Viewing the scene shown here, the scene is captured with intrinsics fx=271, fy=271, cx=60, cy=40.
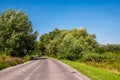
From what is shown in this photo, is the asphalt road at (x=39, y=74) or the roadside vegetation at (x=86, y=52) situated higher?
the roadside vegetation at (x=86, y=52)

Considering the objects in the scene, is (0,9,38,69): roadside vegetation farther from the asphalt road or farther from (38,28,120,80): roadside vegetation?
the asphalt road

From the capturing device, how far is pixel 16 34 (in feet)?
233

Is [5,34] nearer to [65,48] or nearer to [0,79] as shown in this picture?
[65,48]

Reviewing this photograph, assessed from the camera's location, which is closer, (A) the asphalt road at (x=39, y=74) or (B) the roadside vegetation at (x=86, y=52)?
(A) the asphalt road at (x=39, y=74)

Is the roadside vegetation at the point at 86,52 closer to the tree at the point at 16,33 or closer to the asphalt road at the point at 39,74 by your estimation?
the asphalt road at the point at 39,74

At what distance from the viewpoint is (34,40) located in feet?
259

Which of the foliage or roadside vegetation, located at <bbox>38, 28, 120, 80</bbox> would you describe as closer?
roadside vegetation, located at <bbox>38, 28, 120, 80</bbox>

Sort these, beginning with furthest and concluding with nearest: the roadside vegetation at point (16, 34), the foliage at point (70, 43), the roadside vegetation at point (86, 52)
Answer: the foliage at point (70, 43) → the roadside vegetation at point (16, 34) → the roadside vegetation at point (86, 52)

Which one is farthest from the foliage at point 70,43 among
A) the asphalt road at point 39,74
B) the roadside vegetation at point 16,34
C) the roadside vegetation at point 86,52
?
the asphalt road at point 39,74

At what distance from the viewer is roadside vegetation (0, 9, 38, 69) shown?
70062mm

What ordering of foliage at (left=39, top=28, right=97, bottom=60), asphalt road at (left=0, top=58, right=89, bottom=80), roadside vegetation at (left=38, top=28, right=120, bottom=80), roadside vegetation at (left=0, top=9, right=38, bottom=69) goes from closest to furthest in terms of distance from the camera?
asphalt road at (left=0, top=58, right=89, bottom=80), roadside vegetation at (left=38, top=28, right=120, bottom=80), roadside vegetation at (left=0, top=9, right=38, bottom=69), foliage at (left=39, top=28, right=97, bottom=60)

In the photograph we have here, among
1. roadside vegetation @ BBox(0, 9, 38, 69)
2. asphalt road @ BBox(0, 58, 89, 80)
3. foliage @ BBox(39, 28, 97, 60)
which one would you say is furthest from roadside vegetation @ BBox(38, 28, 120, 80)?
roadside vegetation @ BBox(0, 9, 38, 69)

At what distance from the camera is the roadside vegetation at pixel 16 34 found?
7006 centimetres

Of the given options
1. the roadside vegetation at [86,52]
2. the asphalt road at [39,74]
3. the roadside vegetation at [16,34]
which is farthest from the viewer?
the roadside vegetation at [16,34]
